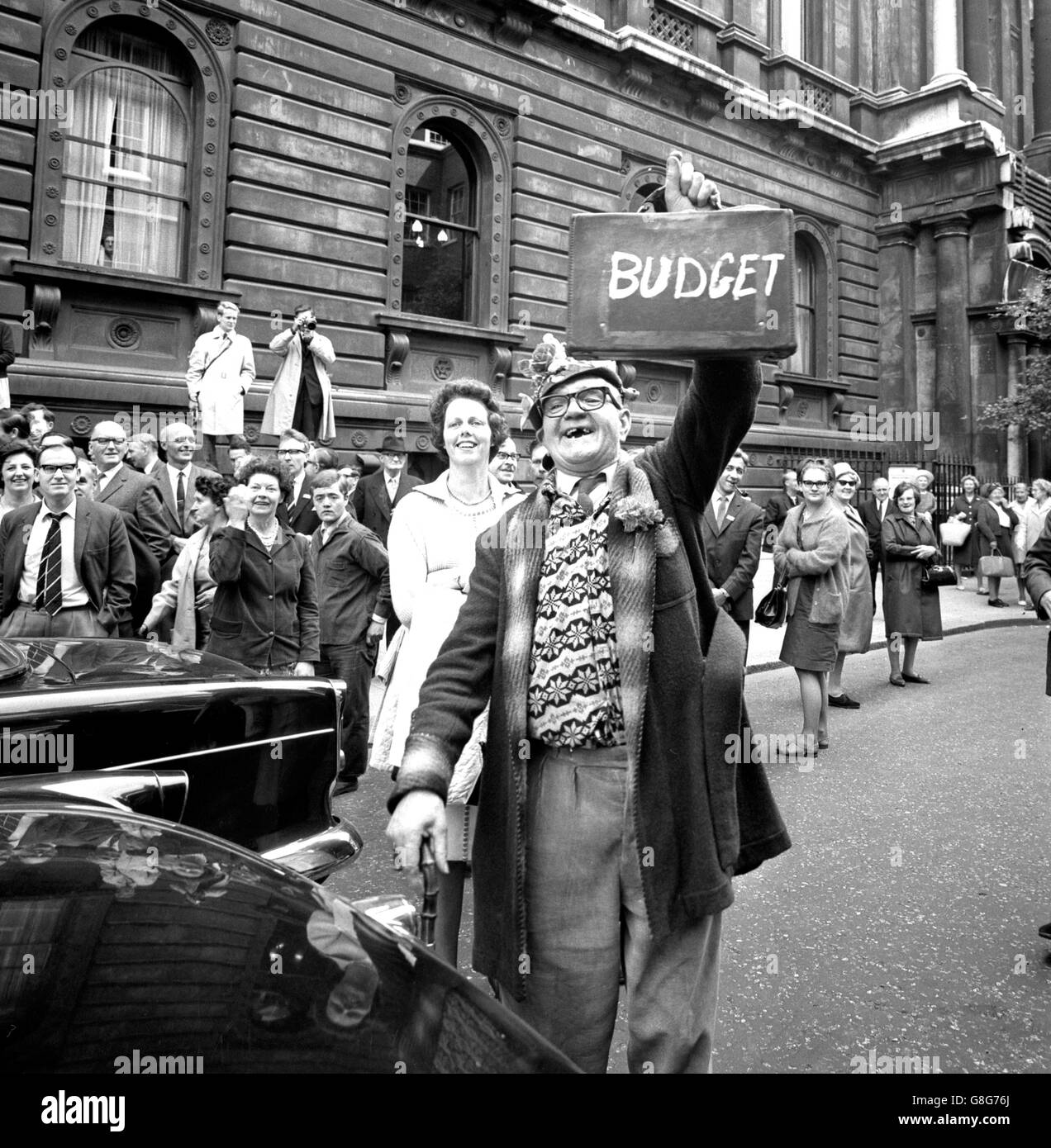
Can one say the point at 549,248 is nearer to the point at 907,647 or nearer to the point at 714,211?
the point at 907,647

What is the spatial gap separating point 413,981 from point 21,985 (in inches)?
21.5

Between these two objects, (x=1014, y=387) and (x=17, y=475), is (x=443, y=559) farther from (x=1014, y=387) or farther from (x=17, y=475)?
(x=1014, y=387)

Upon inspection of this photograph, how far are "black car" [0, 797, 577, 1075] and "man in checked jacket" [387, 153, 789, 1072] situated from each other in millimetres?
564

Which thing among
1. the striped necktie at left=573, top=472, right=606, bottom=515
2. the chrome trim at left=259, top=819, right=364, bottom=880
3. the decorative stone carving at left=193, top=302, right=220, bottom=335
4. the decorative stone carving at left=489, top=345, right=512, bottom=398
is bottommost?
the chrome trim at left=259, top=819, right=364, bottom=880

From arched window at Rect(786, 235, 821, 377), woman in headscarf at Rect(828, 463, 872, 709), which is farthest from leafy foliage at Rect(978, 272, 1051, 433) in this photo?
woman in headscarf at Rect(828, 463, 872, 709)

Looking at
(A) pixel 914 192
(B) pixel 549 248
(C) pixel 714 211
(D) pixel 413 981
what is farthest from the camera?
(A) pixel 914 192

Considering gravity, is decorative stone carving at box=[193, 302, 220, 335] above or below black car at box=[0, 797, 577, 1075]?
above

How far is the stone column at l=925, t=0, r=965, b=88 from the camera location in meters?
23.7

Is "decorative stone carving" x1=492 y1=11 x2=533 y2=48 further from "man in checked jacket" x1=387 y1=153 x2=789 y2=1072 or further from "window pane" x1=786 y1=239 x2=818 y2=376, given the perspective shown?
"man in checked jacket" x1=387 y1=153 x2=789 y2=1072

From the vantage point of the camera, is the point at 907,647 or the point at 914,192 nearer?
the point at 907,647

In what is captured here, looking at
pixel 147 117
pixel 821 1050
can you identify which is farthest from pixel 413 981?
pixel 147 117

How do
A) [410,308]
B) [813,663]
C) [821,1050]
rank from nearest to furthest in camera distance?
[821,1050], [813,663], [410,308]

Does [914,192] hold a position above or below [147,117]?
above

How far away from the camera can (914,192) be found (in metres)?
23.3
